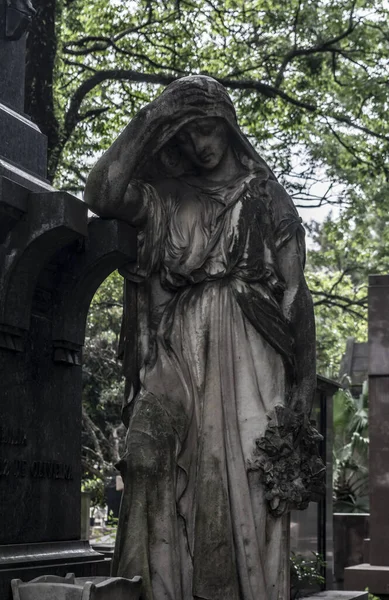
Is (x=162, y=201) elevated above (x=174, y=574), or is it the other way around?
(x=162, y=201)

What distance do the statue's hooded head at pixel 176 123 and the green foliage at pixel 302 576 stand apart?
4.21 metres

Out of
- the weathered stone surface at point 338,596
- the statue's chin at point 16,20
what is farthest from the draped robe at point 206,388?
the weathered stone surface at point 338,596

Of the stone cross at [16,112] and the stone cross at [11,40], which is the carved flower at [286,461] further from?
the stone cross at [11,40]

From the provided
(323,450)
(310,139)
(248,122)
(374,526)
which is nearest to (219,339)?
(374,526)

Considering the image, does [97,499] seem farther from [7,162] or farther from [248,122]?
[7,162]

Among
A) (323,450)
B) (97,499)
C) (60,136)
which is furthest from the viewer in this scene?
(97,499)

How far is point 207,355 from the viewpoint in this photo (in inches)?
226

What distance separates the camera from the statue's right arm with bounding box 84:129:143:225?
5.75 meters

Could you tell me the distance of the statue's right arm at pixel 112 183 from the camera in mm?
5754

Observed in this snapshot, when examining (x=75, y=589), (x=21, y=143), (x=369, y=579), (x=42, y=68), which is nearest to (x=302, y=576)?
(x=369, y=579)

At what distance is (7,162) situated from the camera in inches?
234

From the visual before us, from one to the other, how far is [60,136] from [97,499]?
14112 mm

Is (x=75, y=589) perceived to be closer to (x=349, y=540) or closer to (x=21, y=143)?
(x=21, y=143)

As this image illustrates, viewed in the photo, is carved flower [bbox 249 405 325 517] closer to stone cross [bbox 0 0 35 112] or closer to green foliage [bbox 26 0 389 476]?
stone cross [bbox 0 0 35 112]
